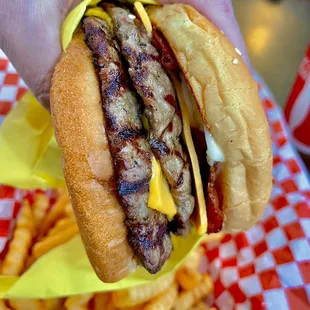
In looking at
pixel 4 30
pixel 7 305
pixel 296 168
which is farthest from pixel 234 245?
pixel 4 30

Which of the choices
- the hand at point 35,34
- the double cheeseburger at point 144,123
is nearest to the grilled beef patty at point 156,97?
the double cheeseburger at point 144,123

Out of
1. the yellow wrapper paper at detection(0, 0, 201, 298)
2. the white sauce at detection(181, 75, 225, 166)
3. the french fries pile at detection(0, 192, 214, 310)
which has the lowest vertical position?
the french fries pile at detection(0, 192, 214, 310)

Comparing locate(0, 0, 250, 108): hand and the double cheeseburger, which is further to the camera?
locate(0, 0, 250, 108): hand

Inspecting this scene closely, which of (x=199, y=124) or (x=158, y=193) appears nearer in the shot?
(x=158, y=193)

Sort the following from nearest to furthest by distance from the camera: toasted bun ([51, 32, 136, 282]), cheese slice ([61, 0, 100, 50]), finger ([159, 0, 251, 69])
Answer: toasted bun ([51, 32, 136, 282]) → cheese slice ([61, 0, 100, 50]) → finger ([159, 0, 251, 69])

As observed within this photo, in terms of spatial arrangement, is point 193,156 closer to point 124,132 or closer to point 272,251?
point 124,132

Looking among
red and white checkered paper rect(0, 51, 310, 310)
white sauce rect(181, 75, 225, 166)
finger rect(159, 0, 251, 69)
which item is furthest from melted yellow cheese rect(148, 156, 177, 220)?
red and white checkered paper rect(0, 51, 310, 310)

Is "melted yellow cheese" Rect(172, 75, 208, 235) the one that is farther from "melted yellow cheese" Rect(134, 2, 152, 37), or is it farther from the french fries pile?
the french fries pile

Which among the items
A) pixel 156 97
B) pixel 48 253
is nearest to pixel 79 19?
pixel 156 97
